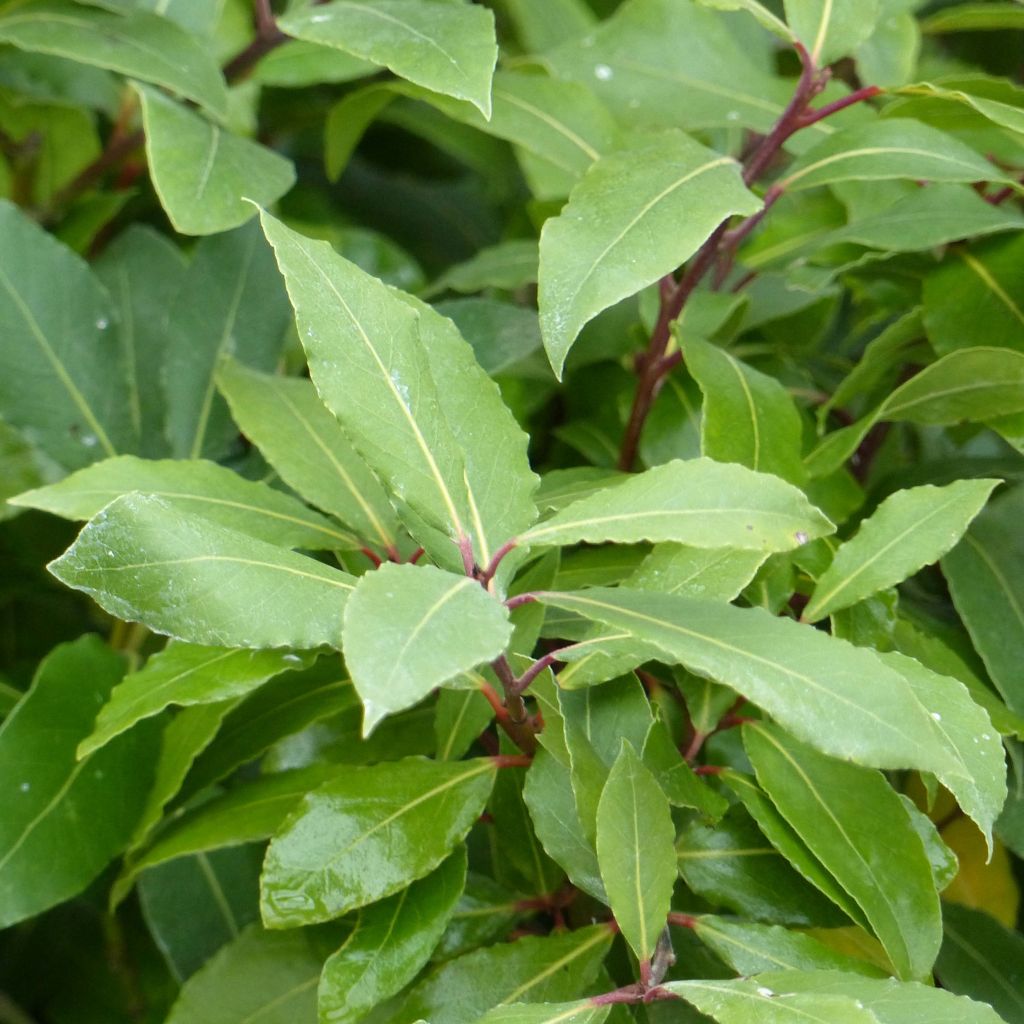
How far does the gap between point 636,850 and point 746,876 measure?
102 mm

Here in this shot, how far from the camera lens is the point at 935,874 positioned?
24.5 inches

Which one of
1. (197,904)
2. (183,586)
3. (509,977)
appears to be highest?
(183,586)

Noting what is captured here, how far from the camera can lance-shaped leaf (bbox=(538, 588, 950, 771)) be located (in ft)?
1.57

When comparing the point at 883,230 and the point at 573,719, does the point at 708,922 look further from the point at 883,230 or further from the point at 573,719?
the point at 883,230

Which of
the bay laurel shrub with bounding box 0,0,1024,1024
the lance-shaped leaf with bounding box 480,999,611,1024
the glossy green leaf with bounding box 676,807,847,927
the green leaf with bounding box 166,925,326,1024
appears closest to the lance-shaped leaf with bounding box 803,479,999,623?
the bay laurel shrub with bounding box 0,0,1024,1024

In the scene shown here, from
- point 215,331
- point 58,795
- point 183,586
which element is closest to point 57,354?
point 215,331

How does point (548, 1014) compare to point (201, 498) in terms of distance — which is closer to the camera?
point (548, 1014)

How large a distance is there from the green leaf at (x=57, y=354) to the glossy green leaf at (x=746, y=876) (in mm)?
537

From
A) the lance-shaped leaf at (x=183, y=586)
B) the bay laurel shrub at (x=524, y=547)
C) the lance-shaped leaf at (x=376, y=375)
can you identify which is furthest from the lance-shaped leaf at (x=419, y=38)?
the lance-shaped leaf at (x=183, y=586)

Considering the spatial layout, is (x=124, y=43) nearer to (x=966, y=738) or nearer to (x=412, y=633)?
(x=412, y=633)

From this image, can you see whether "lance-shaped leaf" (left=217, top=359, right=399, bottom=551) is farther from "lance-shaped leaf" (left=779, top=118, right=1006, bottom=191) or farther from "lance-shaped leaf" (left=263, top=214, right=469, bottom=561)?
"lance-shaped leaf" (left=779, top=118, right=1006, bottom=191)

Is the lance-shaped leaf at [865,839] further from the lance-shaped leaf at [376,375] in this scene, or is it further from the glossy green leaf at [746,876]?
the lance-shaped leaf at [376,375]

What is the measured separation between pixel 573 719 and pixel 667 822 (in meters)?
0.09

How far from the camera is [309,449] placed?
2.48 feet
